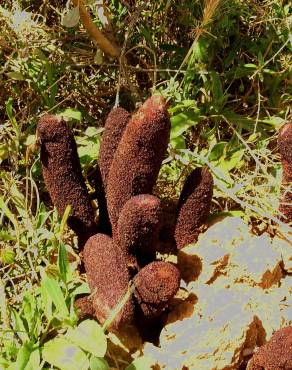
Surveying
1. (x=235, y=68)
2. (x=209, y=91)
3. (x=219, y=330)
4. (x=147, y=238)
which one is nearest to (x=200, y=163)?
(x=209, y=91)

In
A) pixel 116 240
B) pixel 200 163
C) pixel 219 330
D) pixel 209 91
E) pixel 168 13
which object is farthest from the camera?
pixel 168 13

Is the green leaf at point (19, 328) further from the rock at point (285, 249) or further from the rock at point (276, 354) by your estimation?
the rock at point (285, 249)

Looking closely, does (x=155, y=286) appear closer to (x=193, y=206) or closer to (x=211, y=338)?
(x=211, y=338)

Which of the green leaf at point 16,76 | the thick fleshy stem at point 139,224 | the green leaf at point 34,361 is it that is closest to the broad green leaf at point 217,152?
the thick fleshy stem at point 139,224

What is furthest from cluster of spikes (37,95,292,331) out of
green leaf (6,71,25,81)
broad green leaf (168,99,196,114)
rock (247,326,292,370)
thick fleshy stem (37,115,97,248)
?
green leaf (6,71,25,81)

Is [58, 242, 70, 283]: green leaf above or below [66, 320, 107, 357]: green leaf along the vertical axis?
above

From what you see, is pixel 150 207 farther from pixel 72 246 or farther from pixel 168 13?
pixel 168 13

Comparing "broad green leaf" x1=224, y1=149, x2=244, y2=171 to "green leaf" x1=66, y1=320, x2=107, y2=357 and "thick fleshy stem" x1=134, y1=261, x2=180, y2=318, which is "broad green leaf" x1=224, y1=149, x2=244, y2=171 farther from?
"green leaf" x1=66, y1=320, x2=107, y2=357
